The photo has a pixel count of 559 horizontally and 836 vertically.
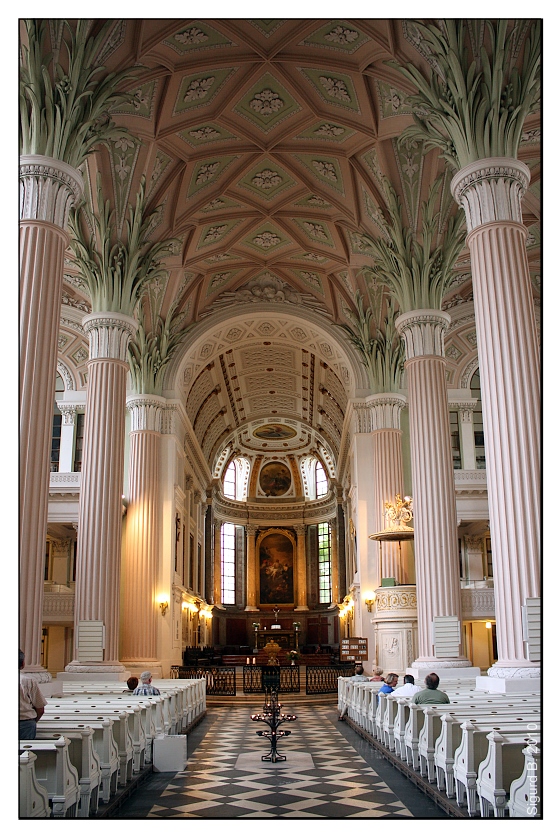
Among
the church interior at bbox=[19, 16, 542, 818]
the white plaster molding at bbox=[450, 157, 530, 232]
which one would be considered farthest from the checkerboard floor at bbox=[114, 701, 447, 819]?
the white plaster molding at bbox=[450, 157, 530, 232]

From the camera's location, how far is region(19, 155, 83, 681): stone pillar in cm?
931

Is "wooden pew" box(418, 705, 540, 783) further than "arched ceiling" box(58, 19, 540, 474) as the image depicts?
No

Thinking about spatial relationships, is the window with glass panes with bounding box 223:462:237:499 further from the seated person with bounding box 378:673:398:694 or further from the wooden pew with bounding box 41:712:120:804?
the wooden pew with bounding box 41:712:120:804

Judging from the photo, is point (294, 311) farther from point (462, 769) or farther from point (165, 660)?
point (462, 769)

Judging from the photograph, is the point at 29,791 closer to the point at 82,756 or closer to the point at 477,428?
the point at 82,756

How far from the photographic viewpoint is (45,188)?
10.8 metres

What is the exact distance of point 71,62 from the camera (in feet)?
38.1

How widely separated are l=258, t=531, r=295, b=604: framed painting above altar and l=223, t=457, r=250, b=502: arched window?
3034 mm

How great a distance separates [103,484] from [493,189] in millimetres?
8959

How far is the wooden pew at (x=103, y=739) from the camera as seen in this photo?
→ 7182 millimetres

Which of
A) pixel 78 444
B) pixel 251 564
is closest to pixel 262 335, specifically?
pixel 78 444

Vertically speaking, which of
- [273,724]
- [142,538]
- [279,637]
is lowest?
[279,637]

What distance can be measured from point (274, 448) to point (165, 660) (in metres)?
23.4

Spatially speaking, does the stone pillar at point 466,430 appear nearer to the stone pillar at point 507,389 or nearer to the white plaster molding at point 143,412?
the white plaster molding at point 143,412
